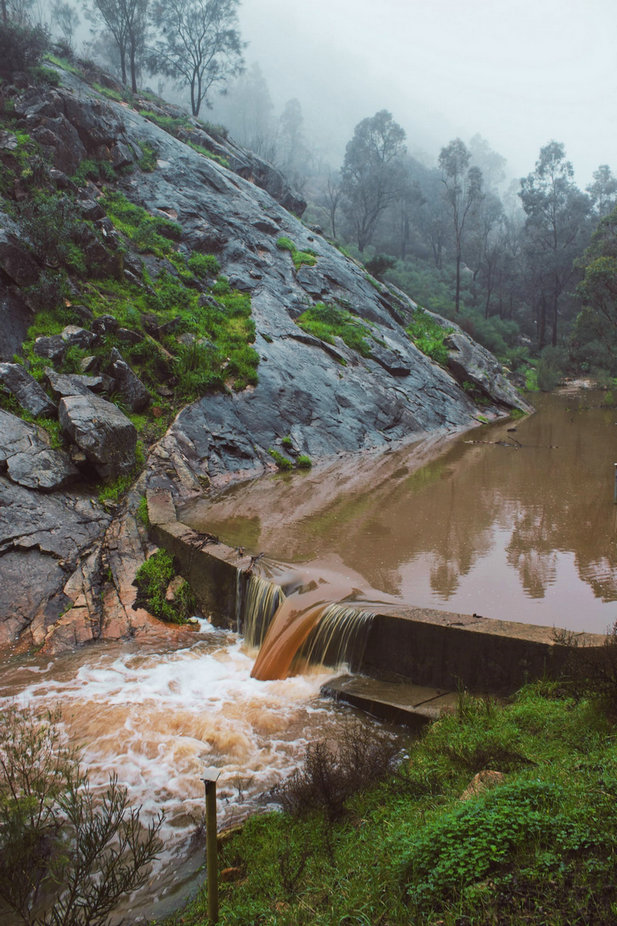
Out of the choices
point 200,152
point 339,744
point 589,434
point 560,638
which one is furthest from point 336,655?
point 200,152

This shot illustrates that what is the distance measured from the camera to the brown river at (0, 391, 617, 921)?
193 inches

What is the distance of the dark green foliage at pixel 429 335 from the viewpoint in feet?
85.1

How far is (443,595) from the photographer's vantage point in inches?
287

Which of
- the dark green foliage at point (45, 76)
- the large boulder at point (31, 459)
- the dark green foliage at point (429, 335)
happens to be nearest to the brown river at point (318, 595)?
the large boulder at point (31, 459)

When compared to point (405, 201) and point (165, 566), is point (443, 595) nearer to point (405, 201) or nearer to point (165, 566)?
point (165, 566)

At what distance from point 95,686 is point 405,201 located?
61.5 m

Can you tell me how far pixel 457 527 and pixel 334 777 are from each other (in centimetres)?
669

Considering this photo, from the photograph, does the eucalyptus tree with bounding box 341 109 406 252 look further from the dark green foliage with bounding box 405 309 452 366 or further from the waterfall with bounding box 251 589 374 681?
the waterfall with bounding box 251 589 374 681

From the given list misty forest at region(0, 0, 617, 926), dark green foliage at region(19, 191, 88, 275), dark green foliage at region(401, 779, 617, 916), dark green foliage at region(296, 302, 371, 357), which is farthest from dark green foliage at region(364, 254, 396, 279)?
dark green foliage at region(401, 779, 617, 916)

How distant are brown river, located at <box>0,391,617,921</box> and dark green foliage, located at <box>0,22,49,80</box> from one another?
19.7 metres

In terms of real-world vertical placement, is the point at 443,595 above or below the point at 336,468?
below

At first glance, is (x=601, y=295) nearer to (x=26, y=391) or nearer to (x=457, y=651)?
(x=26, y=391)

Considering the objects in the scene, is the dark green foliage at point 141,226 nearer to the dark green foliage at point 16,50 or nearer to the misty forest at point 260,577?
the misty forest at point 260,577

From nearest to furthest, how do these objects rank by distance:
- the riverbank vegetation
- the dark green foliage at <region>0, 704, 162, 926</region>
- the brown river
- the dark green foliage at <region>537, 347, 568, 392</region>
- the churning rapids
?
the riverbank vegetation < the dark green foliage at <region>0, 704, 162, 926</region> < the churning rapids < the brown river < the dark green foliage at <region>537, 347, 568, 392</region>
